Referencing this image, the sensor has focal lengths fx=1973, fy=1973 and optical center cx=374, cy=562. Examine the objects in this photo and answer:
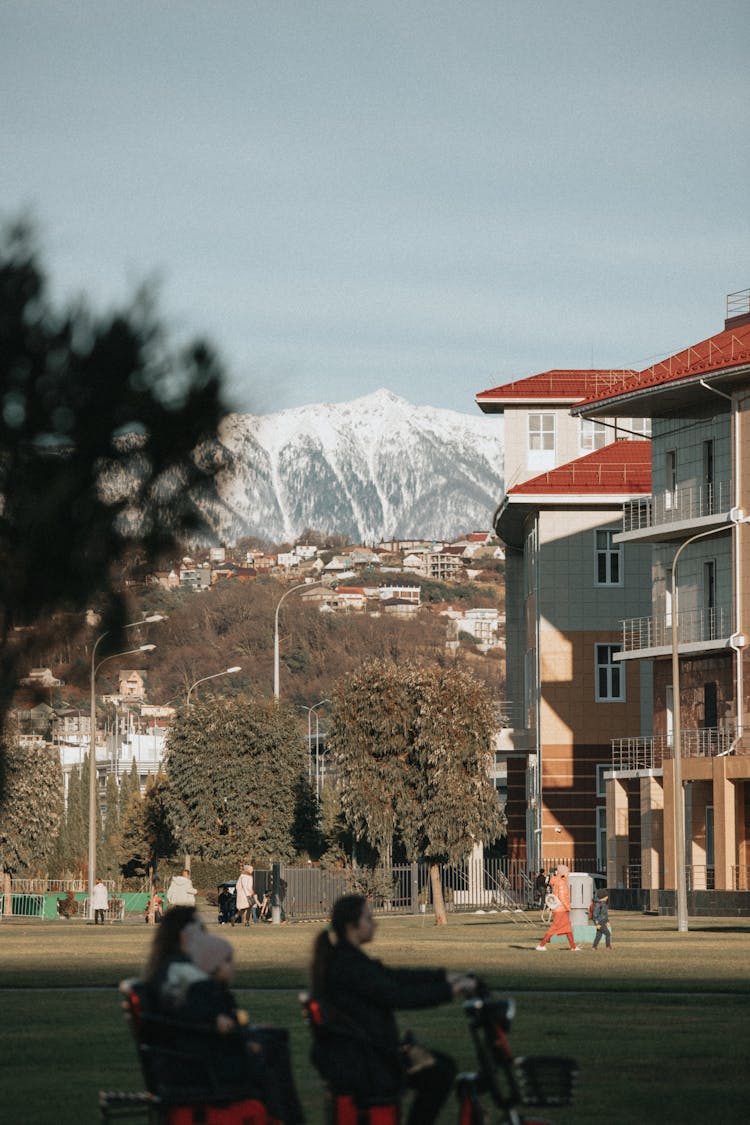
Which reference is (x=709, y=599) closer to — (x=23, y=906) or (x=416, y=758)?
(x=416, y=758)

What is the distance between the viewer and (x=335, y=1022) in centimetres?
895

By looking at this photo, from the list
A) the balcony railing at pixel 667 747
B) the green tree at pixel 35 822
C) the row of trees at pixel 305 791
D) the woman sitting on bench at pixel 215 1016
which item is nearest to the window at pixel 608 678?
the balcony railing at pixel 667 747

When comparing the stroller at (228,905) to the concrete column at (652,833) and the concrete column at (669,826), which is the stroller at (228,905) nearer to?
the concrete column at (669,826)

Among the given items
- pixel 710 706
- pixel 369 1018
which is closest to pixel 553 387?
pixel 710 706

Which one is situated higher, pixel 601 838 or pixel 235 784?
pixel 235 784

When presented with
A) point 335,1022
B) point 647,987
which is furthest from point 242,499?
point 647,987

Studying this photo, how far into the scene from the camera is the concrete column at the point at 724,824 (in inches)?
2288

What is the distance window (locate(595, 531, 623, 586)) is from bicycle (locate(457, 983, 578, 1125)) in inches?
2719

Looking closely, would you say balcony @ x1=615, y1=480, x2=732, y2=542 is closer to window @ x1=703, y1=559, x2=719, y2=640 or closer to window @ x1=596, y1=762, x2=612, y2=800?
window @ x1=703, y1=559, x2=719, y2=640

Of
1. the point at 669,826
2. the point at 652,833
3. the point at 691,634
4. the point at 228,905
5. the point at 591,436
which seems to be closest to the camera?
the point at 228,905

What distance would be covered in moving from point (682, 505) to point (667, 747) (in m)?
7.97

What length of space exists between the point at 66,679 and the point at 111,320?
2.70 meters

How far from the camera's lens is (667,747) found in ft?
213

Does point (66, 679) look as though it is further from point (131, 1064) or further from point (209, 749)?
point (209, 749)
